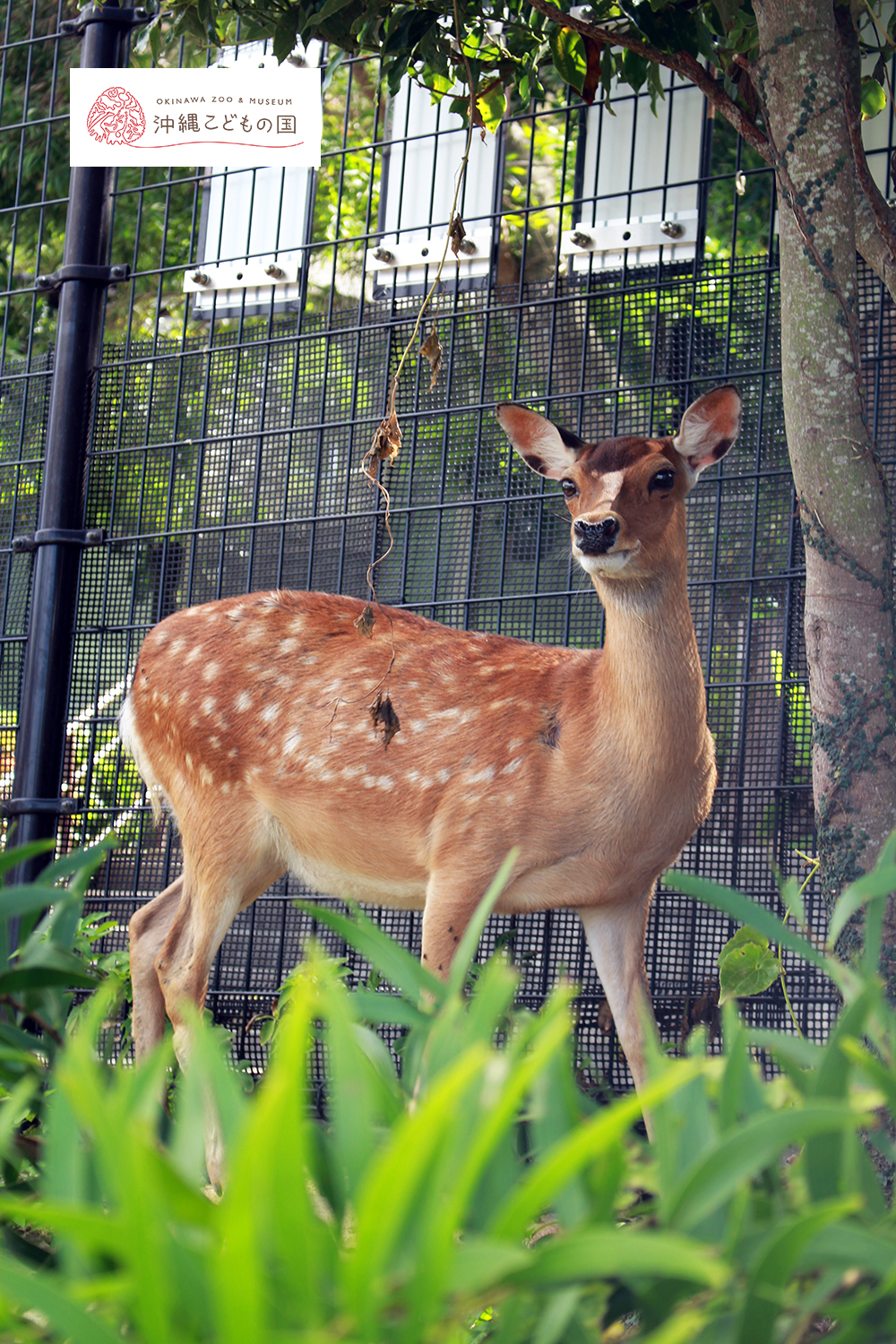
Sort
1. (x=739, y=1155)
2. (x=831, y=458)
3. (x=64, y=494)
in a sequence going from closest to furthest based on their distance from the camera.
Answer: (x=739, y=1155) → (x=831, y=458) → (x=64, y=494)

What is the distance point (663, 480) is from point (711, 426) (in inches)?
9.6

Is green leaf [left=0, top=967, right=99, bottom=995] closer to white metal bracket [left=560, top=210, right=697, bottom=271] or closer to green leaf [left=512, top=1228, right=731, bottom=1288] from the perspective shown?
green leaf [left=512, top=1228, right=731, bottom=1288]

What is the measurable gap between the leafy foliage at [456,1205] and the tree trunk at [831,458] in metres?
1.71

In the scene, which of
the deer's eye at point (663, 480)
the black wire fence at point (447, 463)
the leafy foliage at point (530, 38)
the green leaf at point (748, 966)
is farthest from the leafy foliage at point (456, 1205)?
the black wire fence at point (447, 463)

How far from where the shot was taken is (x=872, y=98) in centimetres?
388

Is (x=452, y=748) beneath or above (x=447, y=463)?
beneath

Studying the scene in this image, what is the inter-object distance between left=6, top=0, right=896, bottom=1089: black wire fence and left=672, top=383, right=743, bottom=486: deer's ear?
0.51 metres

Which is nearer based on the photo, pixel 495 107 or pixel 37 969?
pixel 37 969

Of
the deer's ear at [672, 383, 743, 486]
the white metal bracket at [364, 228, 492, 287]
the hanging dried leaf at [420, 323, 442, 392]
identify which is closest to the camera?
the hanging dried leaf at [420, 323, 442, 392]

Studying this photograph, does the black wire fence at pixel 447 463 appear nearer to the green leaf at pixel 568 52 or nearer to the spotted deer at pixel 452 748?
the green leaf at pixel 568 52

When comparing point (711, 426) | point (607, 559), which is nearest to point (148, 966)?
point (607, 559)

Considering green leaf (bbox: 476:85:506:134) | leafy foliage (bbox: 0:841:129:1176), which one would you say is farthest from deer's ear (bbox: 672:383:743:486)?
leafy foliage (bbox: 0:841:129:1176)

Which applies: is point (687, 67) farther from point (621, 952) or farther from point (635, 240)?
Result: point (621, 952)

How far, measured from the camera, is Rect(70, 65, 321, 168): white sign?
4.63 m
